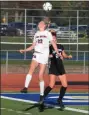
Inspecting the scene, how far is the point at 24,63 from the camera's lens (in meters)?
24.8

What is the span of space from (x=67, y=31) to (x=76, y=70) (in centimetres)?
832

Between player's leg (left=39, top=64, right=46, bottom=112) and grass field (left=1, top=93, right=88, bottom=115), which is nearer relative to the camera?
grass field (left=1, top=93, right=88, bottom=115)

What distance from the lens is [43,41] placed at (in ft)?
35.3

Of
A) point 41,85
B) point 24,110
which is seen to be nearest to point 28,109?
point 24,110

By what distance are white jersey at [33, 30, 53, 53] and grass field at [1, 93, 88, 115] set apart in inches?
55.9

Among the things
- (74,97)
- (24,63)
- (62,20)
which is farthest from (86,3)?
(74,97)

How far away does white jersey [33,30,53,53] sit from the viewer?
35.3ft

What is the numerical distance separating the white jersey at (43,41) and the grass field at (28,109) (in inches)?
55.9

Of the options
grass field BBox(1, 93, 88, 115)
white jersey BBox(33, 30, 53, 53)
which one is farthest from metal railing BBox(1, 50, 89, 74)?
white jersey BBox(33, 30, 53, 53)

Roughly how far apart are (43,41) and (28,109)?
166 centimetres

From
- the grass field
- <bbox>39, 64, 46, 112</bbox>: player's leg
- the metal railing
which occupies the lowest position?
the metal railing

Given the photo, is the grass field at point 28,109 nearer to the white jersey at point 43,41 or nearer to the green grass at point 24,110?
the green grass at point 24,110

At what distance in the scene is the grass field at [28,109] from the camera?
1054cm

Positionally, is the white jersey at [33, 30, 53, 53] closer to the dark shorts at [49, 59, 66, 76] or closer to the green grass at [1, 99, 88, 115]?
the dark shorts at [49, 59, 66, 76]
